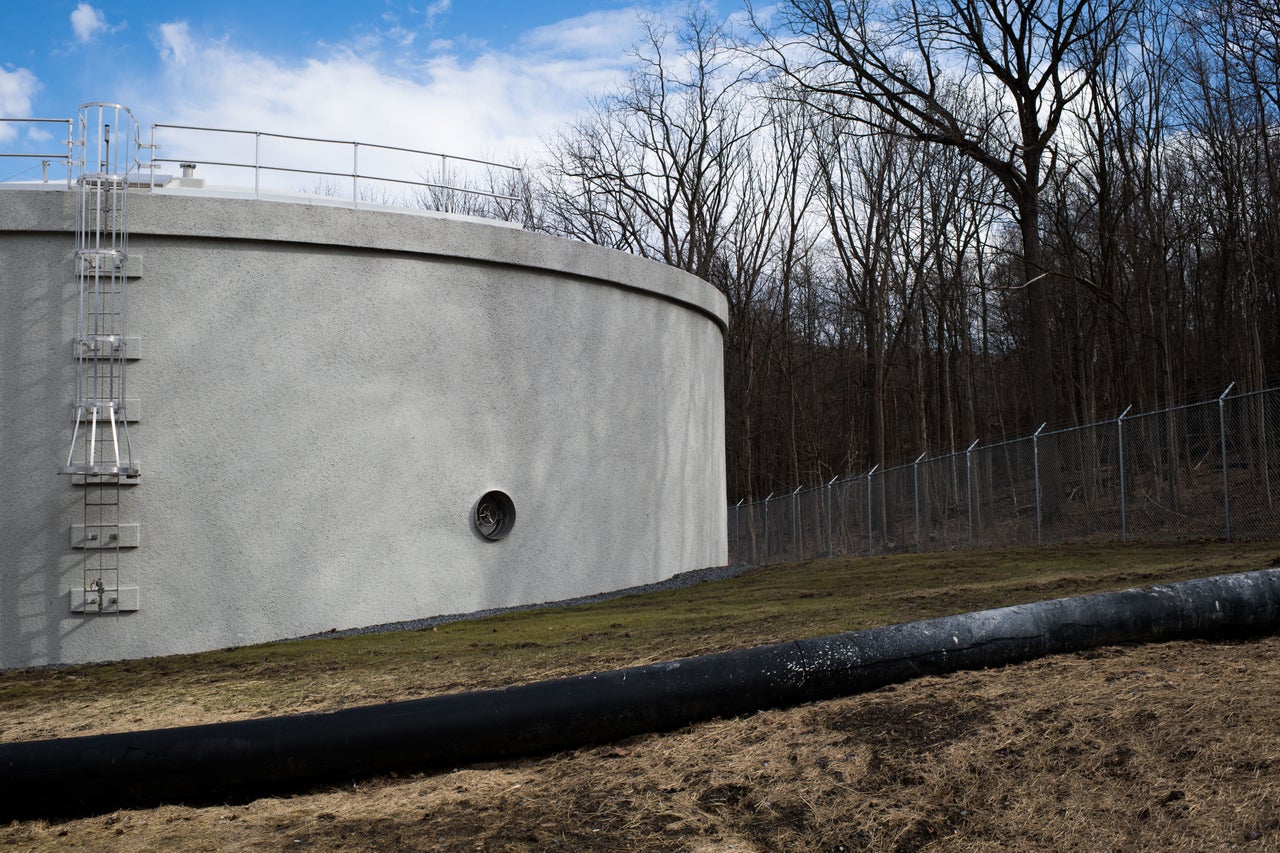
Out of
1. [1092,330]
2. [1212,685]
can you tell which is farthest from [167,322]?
[1092,330]

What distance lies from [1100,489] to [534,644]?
14078mm

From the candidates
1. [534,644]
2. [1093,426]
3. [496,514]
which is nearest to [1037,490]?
[1093,426]

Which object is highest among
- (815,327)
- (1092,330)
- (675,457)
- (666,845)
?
(815,327)

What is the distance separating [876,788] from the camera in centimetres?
425

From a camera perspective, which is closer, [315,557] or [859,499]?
[315,557]

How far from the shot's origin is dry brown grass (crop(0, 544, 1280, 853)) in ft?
12.6

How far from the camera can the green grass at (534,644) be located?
7285 mm

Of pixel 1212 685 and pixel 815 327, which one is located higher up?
pixel 815 327

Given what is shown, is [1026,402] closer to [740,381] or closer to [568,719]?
Answer: [740,381]

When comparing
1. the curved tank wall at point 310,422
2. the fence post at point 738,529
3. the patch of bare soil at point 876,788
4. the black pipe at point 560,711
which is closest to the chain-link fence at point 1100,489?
the fence post at point 738,529

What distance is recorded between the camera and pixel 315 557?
12.0 meters

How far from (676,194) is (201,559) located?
32.2 meters

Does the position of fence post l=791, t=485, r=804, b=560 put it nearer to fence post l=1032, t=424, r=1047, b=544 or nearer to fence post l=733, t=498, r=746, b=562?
fence post l=733, t=498, r=746, b=562

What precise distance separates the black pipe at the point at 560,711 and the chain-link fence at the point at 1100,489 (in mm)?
8905
